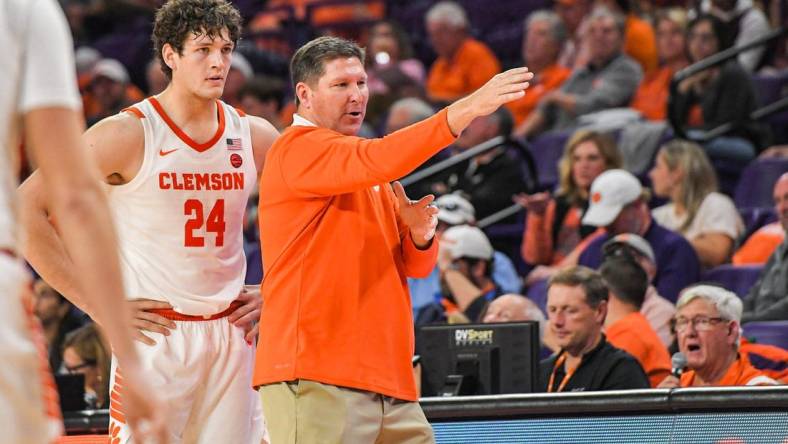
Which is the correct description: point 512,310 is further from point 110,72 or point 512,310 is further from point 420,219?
point 110,72

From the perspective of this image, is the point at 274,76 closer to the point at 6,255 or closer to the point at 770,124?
the point at 770,124

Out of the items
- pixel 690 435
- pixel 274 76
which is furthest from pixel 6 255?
pixel 274 76

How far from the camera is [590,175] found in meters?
9.27

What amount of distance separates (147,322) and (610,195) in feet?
14.7

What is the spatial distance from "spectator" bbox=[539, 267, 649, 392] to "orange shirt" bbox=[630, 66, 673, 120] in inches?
171

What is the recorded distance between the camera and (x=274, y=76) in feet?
45.1

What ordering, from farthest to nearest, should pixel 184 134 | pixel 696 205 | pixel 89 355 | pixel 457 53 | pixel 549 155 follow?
pixel 457 53 → pixel 549 155 → pixel 696 205 → pixel 89 355 → pixel 184 134

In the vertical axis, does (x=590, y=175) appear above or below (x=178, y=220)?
above

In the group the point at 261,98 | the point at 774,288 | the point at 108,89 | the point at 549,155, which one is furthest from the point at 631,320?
the point at 108,89

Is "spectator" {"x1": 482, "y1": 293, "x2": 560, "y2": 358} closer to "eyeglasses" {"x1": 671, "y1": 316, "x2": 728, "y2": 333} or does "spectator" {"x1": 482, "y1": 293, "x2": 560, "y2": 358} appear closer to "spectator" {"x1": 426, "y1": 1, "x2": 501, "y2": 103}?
"eyeglasses" {"x1": 671, "y1": 316, "x2": 728, "y2": 333}

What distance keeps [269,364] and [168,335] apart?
1.20 ft

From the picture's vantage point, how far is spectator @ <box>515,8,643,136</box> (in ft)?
35.5

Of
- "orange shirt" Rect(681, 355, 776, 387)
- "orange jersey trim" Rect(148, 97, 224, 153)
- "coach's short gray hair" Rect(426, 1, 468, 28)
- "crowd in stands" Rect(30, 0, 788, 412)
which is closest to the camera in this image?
"orange jersey trim" Rect(148, 97, 224, 153)

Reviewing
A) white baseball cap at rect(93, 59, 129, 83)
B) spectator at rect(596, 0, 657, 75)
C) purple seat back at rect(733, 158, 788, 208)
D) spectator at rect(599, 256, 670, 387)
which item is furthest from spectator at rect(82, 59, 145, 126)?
spectator at rect(599, 256, 670, 387)
